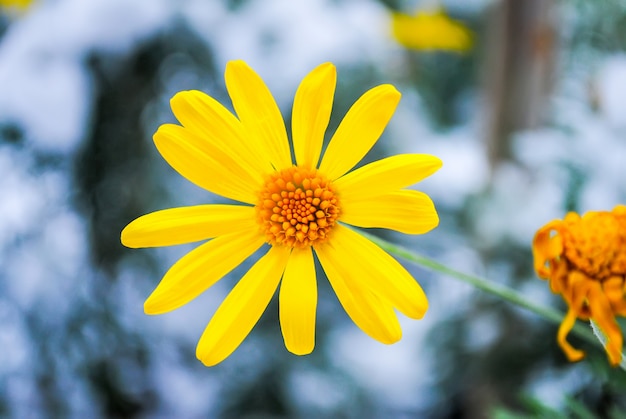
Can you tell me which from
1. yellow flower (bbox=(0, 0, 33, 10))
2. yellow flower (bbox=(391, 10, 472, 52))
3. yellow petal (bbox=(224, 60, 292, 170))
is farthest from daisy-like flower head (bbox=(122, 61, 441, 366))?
yellow flower (bbox=(391, 10, 472, 52))

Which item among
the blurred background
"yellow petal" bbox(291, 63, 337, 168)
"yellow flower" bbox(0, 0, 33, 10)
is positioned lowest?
the blurred background

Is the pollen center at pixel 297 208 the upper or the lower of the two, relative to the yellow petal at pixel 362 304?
upper

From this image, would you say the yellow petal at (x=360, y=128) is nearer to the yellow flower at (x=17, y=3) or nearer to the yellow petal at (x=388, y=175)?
the yellow petal at (x=388, y=175)

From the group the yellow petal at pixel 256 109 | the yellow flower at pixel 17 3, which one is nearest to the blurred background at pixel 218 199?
the yellow flower at pixel 17 3

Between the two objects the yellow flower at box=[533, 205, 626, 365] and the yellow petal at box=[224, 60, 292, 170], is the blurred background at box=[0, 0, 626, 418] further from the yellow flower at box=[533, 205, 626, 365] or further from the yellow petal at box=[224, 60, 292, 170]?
the yellow petal at box=[224, 60, 292, 170]

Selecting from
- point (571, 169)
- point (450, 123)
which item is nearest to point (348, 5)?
point (450, 123)

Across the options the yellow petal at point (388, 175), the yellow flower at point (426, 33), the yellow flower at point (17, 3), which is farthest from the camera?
the yellow flower at point (426, 33)

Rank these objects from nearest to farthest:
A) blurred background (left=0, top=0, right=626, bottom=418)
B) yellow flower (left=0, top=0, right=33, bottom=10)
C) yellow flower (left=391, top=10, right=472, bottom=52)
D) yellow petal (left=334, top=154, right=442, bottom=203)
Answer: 1. yellow petal (left=334, top=154, right=442, bottom=203)
2. blurred background (left=0, top=0, right=626, bottom=418)
3. yellow flower (left=0, top=0, right=33, bottom=10)
4. yellow flower (left=391, top=10, right=472, bottom=52)

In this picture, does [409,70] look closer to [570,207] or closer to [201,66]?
[201,66]
